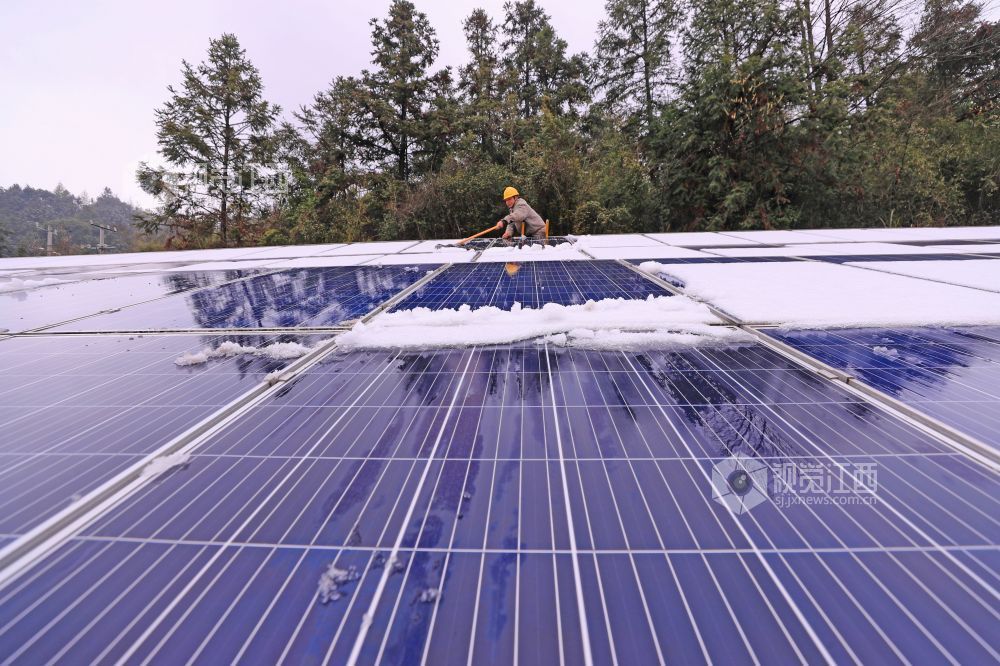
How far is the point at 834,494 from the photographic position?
972mm

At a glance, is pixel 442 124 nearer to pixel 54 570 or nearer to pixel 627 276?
Answer: pixel 627 276

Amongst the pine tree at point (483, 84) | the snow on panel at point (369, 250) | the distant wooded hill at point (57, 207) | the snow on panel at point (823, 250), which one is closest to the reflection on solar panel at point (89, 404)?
the snow on panel at point (369, 250)

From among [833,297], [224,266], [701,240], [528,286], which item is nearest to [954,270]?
[833,297]

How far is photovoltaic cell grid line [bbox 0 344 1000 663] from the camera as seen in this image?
68cm

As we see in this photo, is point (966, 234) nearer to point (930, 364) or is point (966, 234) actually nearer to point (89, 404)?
point (930, 364)

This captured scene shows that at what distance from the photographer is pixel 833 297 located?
2553 millimetres

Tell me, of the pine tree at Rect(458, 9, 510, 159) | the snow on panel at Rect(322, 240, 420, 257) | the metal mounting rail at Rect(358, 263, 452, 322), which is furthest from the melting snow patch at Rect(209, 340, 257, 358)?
the pine tree at Rect(458, 9, 510, 159)

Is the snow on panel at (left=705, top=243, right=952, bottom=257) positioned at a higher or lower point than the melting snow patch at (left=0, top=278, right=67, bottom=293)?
higher

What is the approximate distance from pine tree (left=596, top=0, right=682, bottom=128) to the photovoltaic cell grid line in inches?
591

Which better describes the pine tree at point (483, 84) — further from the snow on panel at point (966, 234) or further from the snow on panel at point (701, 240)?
the snow on panel at point (966, 234)

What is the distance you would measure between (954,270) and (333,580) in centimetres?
445

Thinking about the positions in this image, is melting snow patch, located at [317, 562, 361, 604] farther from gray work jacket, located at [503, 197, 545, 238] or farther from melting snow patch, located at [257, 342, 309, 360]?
gray work jacket, located at [503, 197, 545, 238]

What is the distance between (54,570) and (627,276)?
341 cm

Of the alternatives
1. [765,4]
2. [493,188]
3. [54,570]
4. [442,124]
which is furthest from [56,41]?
[54,570]
